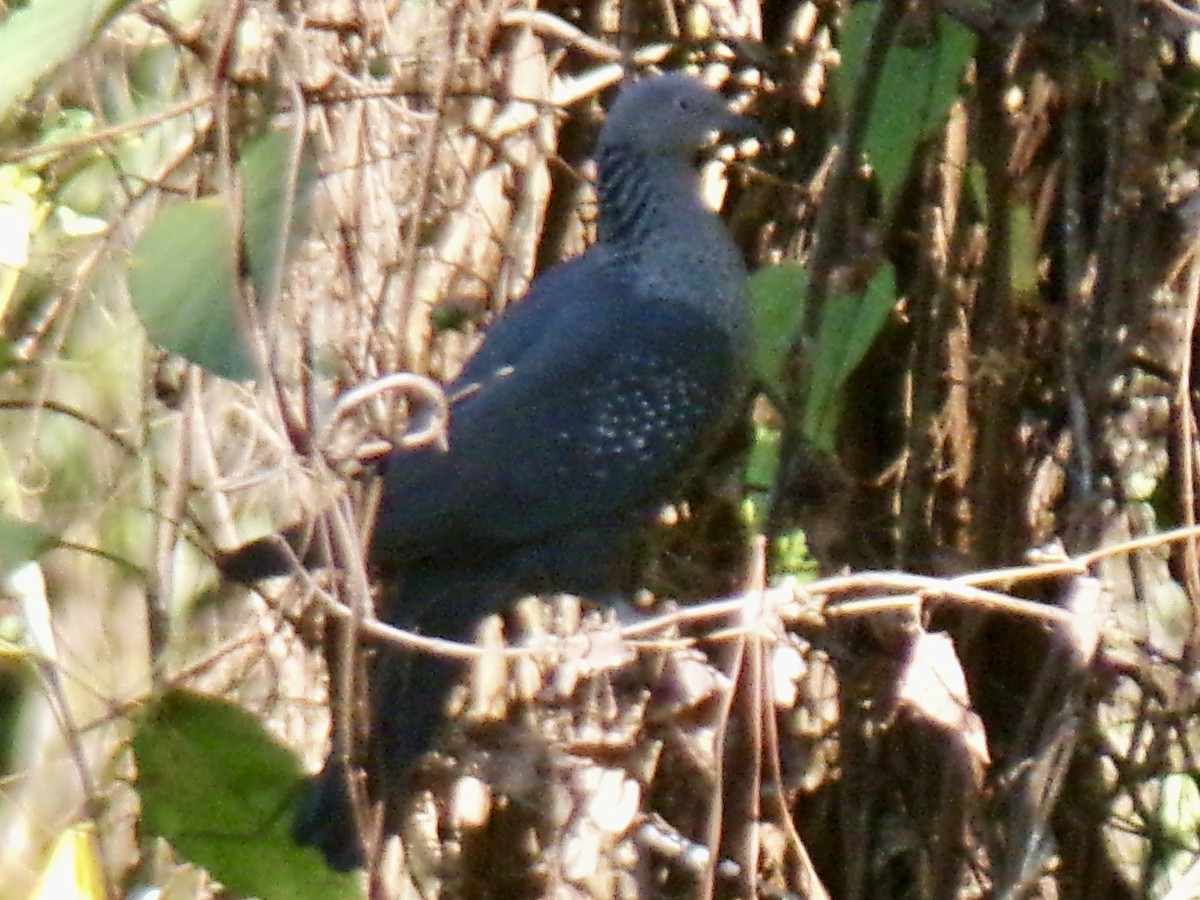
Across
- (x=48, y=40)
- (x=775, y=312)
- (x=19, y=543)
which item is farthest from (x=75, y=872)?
(x=775, y=312)

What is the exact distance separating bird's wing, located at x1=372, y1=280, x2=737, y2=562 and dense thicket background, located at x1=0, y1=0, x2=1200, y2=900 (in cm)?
12

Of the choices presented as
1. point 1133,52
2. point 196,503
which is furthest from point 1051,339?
point 196,503

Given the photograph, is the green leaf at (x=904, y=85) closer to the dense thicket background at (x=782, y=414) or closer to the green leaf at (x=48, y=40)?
the dense thicket background at (x=782, y=414)

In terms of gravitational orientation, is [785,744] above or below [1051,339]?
below

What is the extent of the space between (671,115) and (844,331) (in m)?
0.54

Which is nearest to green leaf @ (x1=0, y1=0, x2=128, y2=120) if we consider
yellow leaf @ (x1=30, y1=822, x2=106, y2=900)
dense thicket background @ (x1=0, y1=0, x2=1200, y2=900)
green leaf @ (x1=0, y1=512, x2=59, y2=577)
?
green leaf @ (x1=0, y1=512, x2=59, y2=577)

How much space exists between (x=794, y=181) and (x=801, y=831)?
972 mm

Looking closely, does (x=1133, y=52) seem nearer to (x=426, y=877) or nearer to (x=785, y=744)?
(x=785, y=744)

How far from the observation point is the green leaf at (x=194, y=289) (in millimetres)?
1721

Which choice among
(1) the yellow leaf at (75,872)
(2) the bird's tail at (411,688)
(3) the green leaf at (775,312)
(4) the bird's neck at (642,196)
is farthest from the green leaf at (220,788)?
(4) the bird's neck at (642,196)

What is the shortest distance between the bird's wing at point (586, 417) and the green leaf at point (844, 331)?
1.06 ft

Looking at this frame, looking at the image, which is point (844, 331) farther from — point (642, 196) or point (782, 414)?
point (642, 196)

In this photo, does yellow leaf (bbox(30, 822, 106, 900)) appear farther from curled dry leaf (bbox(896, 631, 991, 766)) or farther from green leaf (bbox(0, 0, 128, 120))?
curled dry leaf (bbox(896, 631, 991, 766))

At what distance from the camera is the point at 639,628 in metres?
1.84
